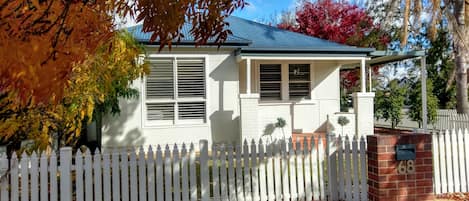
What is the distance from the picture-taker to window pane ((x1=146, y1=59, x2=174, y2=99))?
10562 mm

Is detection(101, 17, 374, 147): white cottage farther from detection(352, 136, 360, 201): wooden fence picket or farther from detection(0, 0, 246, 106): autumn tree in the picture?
detection(0, 0, 246, 106): autumn tree

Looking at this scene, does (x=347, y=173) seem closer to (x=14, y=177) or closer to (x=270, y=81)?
(x=14, y=177)

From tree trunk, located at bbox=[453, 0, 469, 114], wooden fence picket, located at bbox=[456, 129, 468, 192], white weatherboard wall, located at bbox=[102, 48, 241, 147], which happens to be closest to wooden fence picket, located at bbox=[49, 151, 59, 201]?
white weatherboard wall, located at bbox=[102, 48, 241, 147]

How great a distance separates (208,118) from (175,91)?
4.22 ft

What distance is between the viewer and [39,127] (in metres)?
5.22

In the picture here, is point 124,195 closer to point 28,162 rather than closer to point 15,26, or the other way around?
point 28,162

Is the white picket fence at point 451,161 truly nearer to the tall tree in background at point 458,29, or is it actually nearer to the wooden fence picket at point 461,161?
the wooden fence picket at point 461,161

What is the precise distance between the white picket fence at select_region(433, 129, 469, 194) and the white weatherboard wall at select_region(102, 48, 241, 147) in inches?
239

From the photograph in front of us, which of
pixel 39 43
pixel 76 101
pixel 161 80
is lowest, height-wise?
pixel 76 101

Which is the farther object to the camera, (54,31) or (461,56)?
(461,56)

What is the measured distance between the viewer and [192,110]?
35.5 feet

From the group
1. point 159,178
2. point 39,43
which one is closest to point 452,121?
point 159,178

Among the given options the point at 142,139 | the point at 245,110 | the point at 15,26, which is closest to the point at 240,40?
the point at 245,110

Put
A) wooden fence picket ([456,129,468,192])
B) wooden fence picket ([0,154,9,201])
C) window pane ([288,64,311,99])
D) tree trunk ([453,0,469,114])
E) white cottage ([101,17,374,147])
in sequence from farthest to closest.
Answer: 1. tree trunk ([453,0,469,114])
2. window pane ([288,64,311,99])
3. white cottage ([101,17,374,147])
4. wooden fence picket ([456,129,468,192])
5. wooden fence picket ([0,154,9,201])
